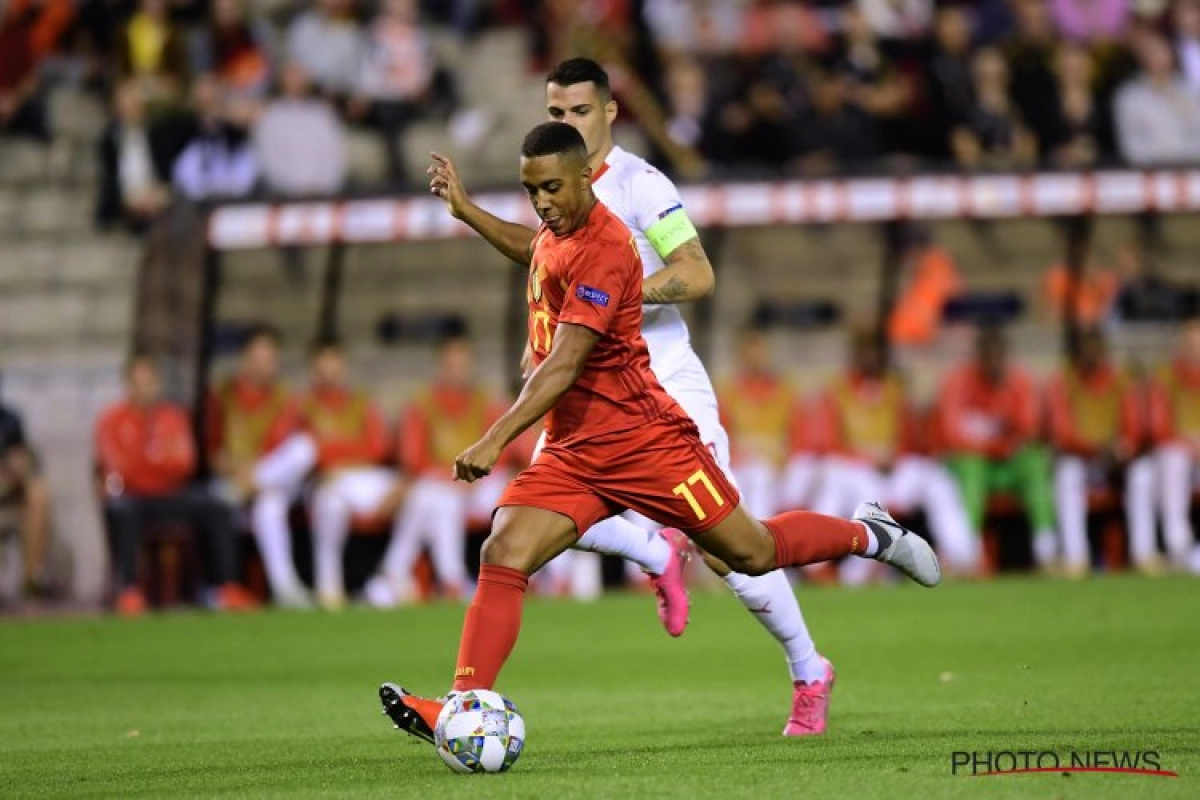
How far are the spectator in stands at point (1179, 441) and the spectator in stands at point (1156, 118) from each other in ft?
5.53

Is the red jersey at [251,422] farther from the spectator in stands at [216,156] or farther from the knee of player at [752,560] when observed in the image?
the knee of player at [752,560]

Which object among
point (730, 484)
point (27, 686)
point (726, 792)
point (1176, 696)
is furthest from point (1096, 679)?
point (27, 686)

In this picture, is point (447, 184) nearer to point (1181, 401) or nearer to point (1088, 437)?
point (1088, 437)

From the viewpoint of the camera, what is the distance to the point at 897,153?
1789 centimetres

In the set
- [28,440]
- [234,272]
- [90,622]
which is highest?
[234,272]

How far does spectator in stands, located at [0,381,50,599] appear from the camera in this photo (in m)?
16.5

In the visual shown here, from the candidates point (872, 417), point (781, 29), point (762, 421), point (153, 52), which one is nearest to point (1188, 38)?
point (781, 29)

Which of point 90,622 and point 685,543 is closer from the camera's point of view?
point 685,543

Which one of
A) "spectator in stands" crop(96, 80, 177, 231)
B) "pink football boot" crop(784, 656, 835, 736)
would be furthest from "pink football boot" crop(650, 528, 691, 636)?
"spectator in stands" crop(96, 80, 177, 231)

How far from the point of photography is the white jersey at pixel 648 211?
26.5 ft

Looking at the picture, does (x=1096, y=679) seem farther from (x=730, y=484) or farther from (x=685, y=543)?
(x=730, y=484)

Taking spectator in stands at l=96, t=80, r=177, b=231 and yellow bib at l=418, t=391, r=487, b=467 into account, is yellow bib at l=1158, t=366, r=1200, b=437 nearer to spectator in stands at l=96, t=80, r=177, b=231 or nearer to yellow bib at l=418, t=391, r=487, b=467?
yellow bib at l=418, t=391, r=487, b=467

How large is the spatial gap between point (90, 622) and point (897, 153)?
7452mm

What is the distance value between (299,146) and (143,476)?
3713 millimetres
